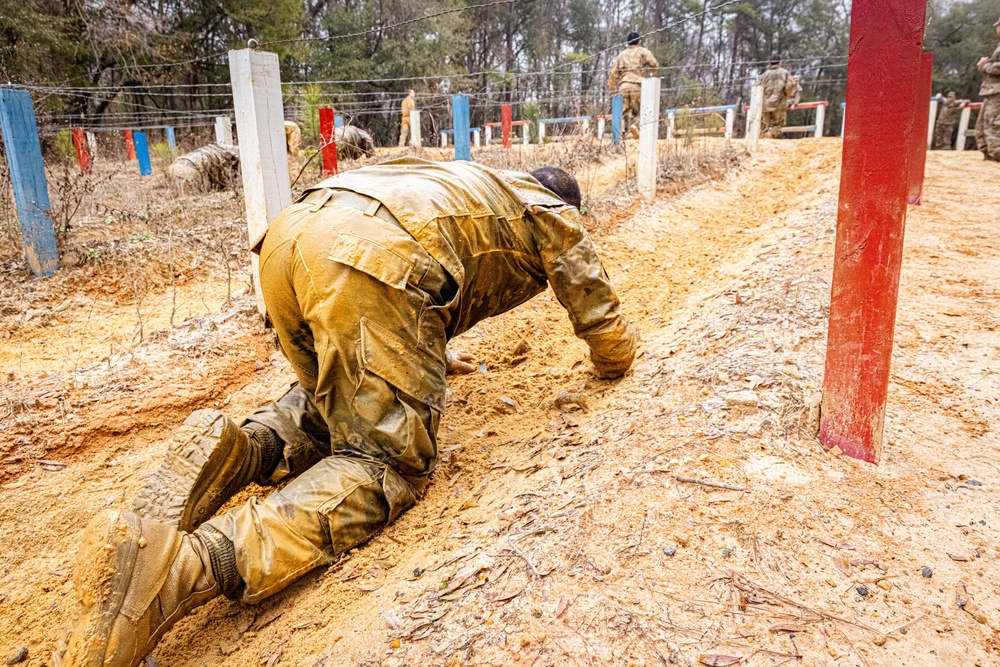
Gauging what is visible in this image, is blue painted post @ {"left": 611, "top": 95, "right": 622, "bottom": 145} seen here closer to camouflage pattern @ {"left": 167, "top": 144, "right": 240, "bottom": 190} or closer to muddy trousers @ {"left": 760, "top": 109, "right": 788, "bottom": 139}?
muddy trousers @ {"left": 760, "top": 109, "right": 788, "bottom": 139}

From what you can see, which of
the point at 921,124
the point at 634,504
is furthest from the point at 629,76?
the point at 634,504

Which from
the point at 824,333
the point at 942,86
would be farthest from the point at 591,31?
the point at 824,333

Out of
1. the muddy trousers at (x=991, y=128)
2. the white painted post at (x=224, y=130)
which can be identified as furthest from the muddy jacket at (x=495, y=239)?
the muddy trousers at (x=991, y=128)

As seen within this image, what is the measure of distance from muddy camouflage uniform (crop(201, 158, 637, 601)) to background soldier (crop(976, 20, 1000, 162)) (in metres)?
11.0

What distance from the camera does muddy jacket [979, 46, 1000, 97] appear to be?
9.68 metres

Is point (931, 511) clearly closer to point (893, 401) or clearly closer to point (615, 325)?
point (893, 401)

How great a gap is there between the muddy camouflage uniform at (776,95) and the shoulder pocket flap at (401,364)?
44.4 ft

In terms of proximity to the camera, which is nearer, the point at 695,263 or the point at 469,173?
the point at 469,173

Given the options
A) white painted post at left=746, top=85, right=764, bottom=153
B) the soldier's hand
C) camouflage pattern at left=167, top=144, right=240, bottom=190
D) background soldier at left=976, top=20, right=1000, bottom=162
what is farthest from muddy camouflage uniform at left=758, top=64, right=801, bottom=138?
the soldier's hand

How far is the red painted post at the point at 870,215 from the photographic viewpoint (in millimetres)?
1740

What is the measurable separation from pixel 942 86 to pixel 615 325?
28.8 meters

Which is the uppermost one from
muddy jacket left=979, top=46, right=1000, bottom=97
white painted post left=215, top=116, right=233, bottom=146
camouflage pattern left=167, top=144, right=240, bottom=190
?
muddy jacket left=979, top=46, right=1000, bottom=97

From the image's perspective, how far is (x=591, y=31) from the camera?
3184 cm

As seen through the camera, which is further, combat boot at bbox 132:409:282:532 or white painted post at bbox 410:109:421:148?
white painted post at bbox 410:109:421:148
